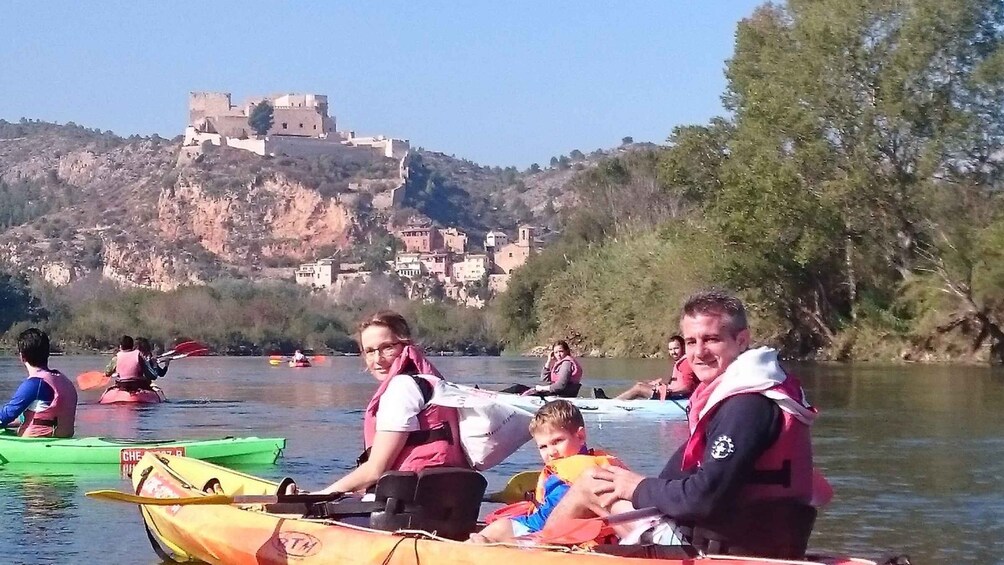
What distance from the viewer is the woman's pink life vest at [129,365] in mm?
23266

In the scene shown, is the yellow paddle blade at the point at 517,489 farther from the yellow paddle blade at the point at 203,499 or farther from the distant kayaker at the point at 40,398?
the distant kayaker at the point at 40,398

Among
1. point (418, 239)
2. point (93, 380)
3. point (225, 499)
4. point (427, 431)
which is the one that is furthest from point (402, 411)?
point (418, 239)

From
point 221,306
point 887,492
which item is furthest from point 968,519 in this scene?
point 221,306

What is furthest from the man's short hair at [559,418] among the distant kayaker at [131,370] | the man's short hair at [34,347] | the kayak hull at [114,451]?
the distant kayaker at [131,370]

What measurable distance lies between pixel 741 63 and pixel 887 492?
33.3 m

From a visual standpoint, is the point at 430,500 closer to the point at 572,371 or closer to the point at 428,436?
the point at 428,436

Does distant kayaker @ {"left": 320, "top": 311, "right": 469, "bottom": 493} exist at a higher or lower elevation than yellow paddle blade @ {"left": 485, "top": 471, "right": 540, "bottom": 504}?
higher

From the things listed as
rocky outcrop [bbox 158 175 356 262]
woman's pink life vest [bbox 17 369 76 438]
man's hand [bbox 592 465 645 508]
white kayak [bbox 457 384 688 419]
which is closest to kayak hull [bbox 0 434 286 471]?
woman's pink life vest [bbox 17 369 76 438]

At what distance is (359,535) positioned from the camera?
7.73 m

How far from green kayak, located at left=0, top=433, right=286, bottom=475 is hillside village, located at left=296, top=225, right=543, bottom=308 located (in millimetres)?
141512

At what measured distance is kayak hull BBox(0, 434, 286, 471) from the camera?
44.9 ft

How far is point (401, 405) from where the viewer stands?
7.85 meters

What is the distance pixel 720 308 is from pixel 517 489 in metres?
3.70

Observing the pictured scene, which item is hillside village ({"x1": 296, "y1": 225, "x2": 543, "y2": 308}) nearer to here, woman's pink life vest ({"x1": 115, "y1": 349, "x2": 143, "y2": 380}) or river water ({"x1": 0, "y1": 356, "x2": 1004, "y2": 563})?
river water ({"x1": 0, "y1": 356, "x2": 1004, "y2": 563})
